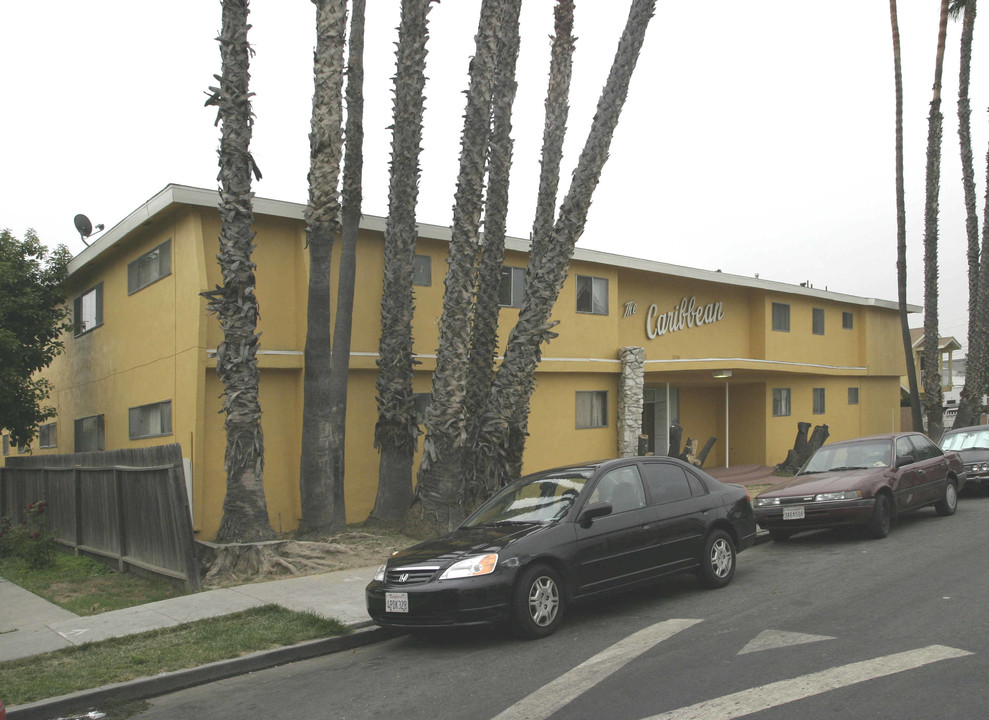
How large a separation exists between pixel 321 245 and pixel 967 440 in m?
13.9

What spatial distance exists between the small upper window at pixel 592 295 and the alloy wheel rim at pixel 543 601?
1233 cm

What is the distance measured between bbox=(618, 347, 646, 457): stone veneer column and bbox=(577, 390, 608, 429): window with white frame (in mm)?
400

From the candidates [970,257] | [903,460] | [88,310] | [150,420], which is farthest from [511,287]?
[970,257]

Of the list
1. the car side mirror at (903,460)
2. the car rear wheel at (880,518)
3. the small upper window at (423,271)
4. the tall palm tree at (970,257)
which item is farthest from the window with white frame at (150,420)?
the tall palm tree at (970,257)

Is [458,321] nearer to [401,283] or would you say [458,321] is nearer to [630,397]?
[401,283]

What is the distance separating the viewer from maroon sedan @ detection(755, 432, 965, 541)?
11.5 meters

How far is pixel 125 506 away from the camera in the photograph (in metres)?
11.6

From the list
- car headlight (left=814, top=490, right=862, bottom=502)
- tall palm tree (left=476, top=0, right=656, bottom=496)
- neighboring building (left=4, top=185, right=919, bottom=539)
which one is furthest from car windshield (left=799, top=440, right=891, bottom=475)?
neighboring building (left=4, top=185, right=919, bottom=539)

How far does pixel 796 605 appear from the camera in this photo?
26.4ft

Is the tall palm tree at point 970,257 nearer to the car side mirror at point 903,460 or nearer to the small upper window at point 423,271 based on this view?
the car side mirror at point 903,460

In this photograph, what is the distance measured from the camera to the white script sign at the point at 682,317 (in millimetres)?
21844

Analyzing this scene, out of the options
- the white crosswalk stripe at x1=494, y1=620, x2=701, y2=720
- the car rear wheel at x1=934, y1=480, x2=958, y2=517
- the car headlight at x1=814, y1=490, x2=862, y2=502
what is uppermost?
the car headlight at x1=814, y1=490, x2=862, y2=502

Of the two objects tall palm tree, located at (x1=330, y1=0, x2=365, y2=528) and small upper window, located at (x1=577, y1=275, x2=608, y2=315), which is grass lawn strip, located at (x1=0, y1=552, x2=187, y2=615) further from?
small upper window, located at (x1=577, y1=275, x2=608, y2=315)

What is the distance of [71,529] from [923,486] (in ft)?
43.9
